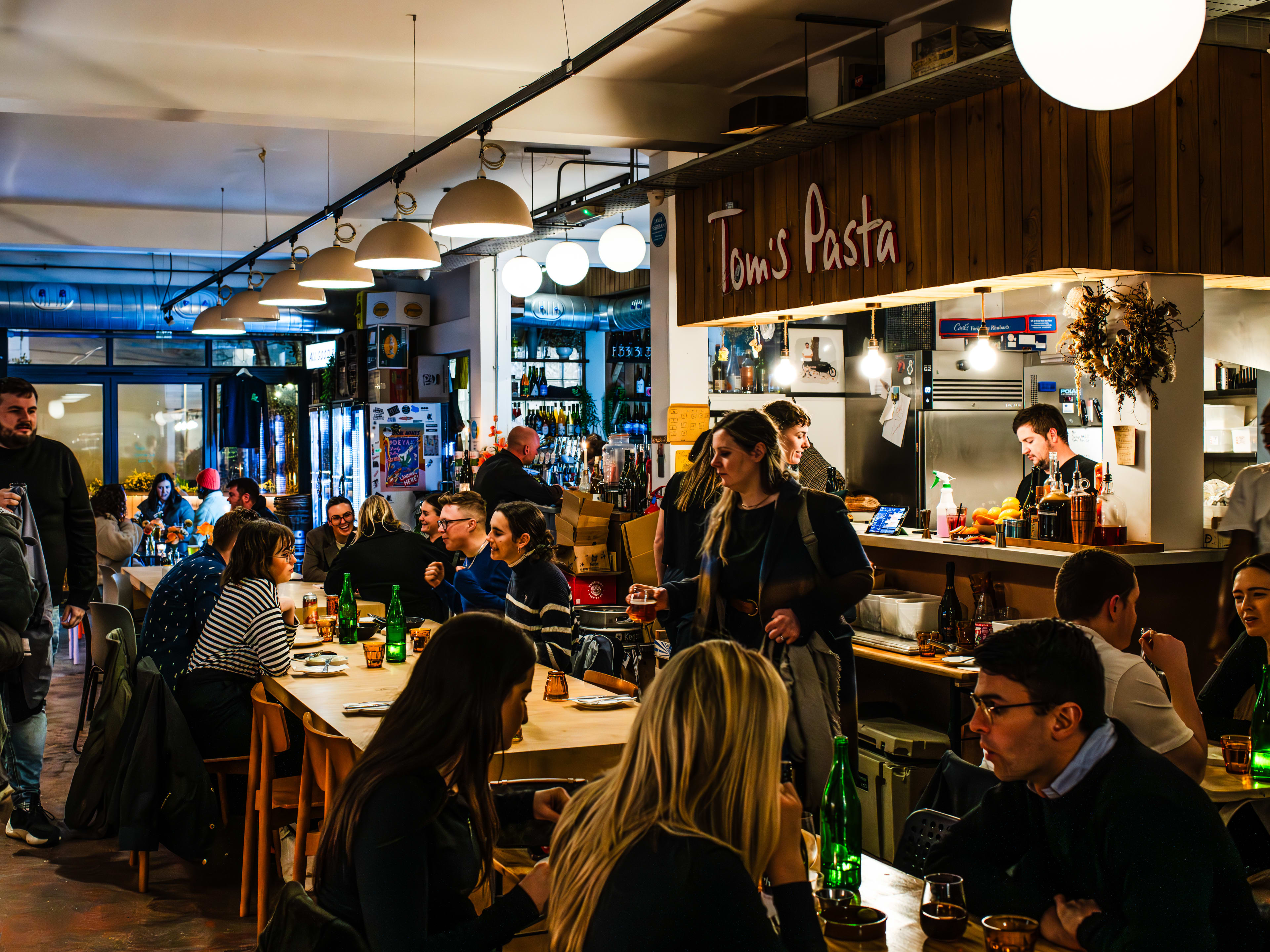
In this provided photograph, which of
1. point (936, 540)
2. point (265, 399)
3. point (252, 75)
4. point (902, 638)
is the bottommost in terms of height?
point (902, 638)

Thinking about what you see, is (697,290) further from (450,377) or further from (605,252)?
(450,377)

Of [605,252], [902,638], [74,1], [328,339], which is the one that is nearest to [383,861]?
[902,638]

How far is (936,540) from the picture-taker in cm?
547

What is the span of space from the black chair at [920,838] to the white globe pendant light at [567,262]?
537cm

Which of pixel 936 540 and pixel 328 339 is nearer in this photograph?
pixel 936 540

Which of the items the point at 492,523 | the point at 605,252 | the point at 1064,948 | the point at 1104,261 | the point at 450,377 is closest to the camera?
the point at 1064,948

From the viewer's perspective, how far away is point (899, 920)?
2.15 metres

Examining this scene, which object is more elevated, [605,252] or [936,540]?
[605,252]

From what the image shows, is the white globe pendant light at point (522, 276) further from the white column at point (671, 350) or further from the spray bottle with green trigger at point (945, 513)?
the spray bottle with green trigger at point (945, 513)

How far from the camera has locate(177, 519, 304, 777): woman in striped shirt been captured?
464 centimetres

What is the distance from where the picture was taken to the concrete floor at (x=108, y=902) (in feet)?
13.8

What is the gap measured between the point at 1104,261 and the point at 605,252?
324 cm

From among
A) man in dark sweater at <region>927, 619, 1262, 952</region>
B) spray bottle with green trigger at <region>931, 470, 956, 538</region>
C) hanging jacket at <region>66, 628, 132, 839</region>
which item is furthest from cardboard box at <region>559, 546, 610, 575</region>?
man in dark sweater at <region>927, 619, 1262, 952</region>

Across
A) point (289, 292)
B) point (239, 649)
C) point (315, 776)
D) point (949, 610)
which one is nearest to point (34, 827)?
point (239, 649)
